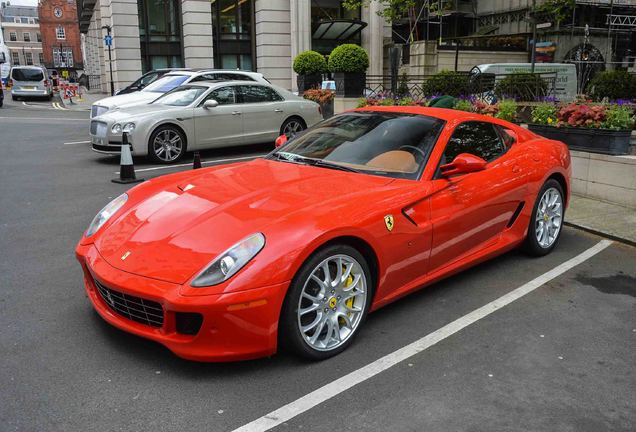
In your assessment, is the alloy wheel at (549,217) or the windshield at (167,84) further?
the windshield at (167,84)

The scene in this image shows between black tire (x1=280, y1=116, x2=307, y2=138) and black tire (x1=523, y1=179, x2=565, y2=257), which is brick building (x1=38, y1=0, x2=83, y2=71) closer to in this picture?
black tire (x1=280, y1=116, x2=307, y2=138)

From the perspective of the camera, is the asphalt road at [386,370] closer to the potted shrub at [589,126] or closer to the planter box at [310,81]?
the potted shrub at [589,126]

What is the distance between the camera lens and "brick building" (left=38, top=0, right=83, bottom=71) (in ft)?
365

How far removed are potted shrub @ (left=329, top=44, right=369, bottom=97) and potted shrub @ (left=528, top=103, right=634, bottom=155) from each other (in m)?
7.89

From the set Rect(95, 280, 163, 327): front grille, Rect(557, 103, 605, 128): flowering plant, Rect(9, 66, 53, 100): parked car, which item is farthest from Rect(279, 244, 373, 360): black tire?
Rect(9, 66, 53, 100): parked car

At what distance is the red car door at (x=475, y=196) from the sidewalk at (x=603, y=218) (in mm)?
1919

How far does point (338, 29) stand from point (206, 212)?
93.6 ft

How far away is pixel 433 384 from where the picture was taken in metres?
3.34


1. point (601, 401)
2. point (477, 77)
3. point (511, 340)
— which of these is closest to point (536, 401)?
point (601, 401)

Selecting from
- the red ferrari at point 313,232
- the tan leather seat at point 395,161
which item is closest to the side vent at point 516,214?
the red ferrari at point 313,232

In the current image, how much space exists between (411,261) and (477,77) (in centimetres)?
1199

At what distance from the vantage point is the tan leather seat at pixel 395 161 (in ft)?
14.5

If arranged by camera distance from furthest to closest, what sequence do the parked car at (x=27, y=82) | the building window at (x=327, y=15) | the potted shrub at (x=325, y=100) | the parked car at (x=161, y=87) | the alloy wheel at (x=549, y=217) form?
1. the parked car at (x=27, y=82)
2. the building window at (x=327, y=15)
3. the potted shrub at (x=325, y=100)
4. the parked car at (x=161, y=87)
5. the alloy wheel at (x=549, y=217)

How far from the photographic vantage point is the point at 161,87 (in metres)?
13.8
